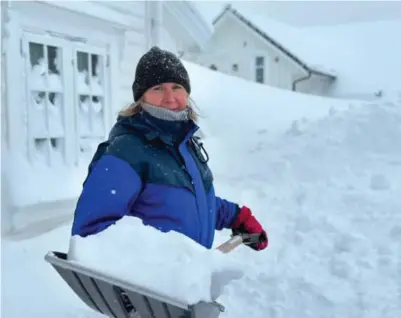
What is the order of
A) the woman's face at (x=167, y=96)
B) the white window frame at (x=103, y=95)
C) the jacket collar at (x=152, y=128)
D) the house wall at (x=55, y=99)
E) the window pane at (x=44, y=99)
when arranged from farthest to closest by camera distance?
1. the white window frame at (x=103, y=95)
2. the window pane at (x=44, y=99)
3. the house wall at (x=55, y=99)
4. the woman's face at (x=167, y=96)
5. the jacket collar at (x=152, y=128)

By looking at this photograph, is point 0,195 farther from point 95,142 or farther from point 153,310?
point 153,310

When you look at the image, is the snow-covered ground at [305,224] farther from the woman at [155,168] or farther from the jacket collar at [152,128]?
the jacket collar at [152,128]

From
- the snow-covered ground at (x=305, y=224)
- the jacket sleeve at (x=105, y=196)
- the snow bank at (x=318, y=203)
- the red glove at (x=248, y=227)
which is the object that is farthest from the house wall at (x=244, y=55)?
the jacket sleeve at (x=105, y=196)

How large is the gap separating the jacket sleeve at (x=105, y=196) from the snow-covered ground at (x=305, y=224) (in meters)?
0.29

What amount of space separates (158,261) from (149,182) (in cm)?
40

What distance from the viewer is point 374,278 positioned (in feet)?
13.3

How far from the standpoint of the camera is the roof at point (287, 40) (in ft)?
69.1

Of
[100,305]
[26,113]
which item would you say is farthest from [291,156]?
[100,305]

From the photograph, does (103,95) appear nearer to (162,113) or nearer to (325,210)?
(325,210)

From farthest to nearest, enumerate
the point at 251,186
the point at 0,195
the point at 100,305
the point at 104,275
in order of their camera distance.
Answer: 1. the point at 251,186
2. the point at 0,195
3. the point at 100,305
4. the point at 104,275

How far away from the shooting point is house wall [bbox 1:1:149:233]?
4098 millimetres

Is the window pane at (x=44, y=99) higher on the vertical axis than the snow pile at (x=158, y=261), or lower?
higher

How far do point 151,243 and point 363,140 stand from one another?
22.3 feet

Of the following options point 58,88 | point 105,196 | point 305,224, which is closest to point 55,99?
point 58,88
